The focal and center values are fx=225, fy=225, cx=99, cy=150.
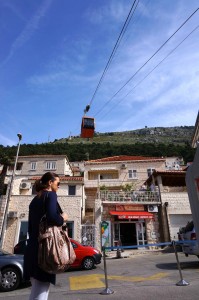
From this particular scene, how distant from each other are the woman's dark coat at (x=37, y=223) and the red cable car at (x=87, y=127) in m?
7.44

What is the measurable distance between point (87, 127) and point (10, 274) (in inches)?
242

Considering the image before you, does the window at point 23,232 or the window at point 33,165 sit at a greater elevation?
the window at point 33,165

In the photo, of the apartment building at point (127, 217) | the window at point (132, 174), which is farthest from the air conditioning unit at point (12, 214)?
the window at point (132, 174)

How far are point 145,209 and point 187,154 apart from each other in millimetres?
47692

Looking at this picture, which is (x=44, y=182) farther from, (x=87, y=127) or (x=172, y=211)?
(x=172, y=211)

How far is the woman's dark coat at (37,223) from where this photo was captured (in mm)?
2225

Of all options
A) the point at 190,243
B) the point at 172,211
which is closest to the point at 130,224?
the point at 172,211

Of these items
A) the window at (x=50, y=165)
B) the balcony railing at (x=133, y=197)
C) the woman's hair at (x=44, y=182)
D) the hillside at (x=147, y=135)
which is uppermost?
the hillside at (x=147, y=135)

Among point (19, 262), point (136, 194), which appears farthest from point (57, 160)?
point (19, 262)

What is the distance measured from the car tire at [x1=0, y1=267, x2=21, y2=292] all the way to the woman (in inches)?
200

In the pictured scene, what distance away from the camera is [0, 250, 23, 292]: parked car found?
6.41 metres

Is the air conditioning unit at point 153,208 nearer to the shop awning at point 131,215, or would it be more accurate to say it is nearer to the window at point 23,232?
the shop awning at point 131,215

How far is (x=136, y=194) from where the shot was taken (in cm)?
2136

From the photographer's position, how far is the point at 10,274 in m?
6.51
